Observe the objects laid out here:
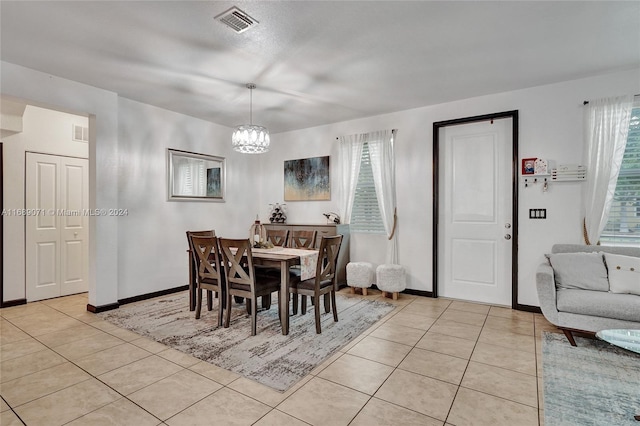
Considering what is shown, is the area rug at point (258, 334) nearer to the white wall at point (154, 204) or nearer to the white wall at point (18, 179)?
the white wall at point (154, 204)

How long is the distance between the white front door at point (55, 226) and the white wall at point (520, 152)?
3.25 m

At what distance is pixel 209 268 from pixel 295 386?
167 centimetres

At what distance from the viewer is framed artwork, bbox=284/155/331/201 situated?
5477 mm

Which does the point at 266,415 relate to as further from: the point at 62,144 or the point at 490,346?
the point at 62,144

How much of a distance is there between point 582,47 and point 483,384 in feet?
9.98

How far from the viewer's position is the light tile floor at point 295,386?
6.28ft

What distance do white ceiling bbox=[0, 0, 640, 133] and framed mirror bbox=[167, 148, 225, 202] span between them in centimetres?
101

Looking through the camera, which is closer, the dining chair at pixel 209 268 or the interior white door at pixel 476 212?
the dining chair at pixel 209 268

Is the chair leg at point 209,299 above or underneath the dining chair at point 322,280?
underneath

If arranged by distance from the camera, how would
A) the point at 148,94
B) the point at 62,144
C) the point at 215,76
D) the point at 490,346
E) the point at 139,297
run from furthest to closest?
the point at 62,144 → the point at 139,297 → the point at 148,94 → the point at 215,76 → the point at 490,346

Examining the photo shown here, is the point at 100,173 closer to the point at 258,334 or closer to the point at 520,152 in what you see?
the point at 258,334

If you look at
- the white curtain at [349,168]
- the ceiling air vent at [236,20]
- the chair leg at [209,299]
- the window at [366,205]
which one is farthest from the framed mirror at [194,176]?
the ceiling air vent at [236,20]

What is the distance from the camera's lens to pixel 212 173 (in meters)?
5.41

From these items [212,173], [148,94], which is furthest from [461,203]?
[148,94]
